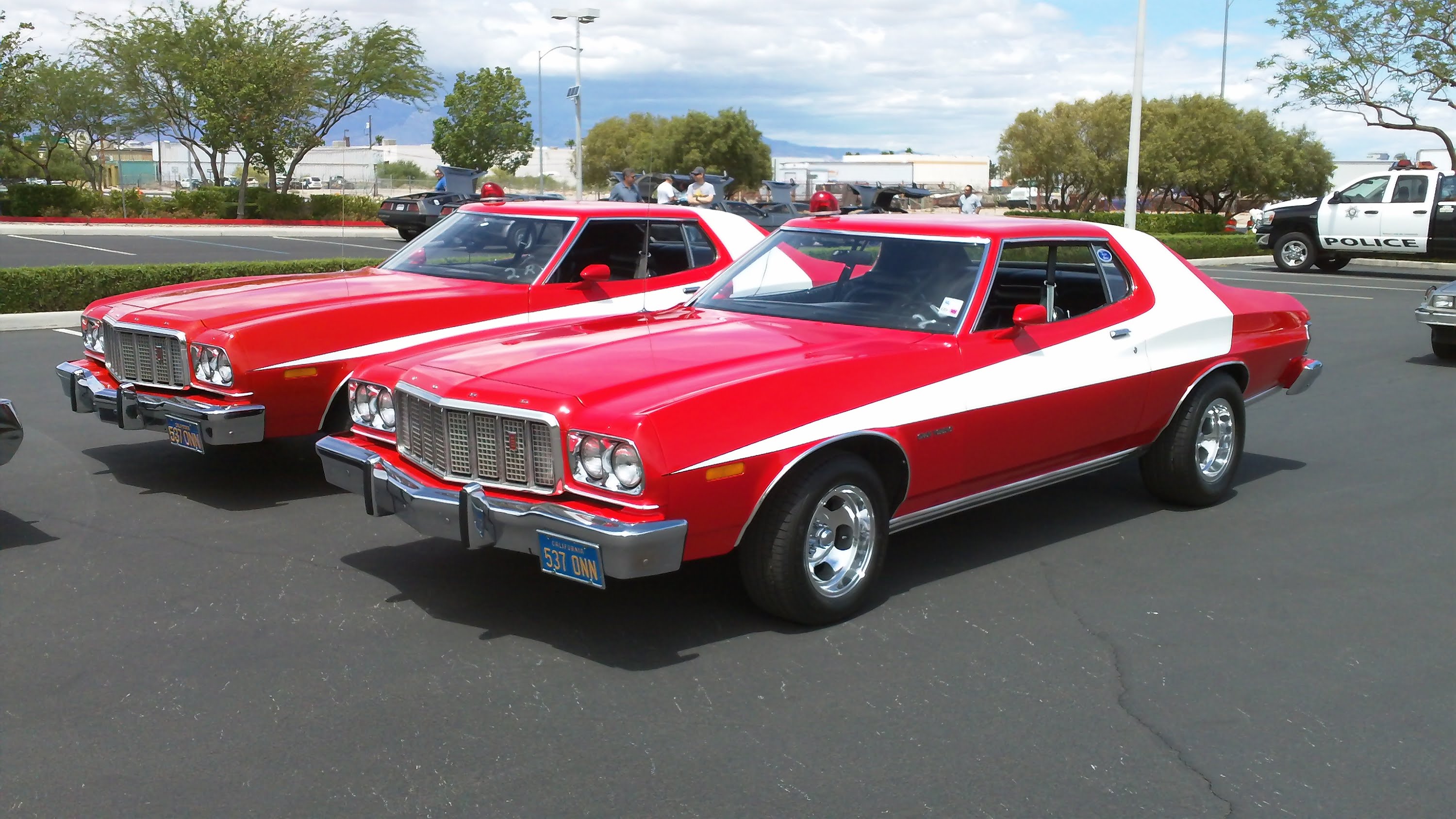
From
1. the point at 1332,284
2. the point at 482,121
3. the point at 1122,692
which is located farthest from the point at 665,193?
the point at 482,121

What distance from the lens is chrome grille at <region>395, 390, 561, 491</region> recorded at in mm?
4785

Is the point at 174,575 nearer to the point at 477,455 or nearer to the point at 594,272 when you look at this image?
the point at 477,455

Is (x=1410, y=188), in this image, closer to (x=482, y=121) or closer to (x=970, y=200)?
(x=970, y=200)

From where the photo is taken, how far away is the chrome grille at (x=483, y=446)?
4785mm

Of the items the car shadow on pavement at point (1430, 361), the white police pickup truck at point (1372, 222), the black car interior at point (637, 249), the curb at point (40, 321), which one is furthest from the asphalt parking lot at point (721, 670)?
the white police pickup truck at point (1372, 222)

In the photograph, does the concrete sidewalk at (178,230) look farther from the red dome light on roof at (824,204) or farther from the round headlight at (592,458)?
the round headlight at (592,458)

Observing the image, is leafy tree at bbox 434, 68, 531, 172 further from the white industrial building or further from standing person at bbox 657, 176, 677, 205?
standing person at bbox 657, 176, 677, 205

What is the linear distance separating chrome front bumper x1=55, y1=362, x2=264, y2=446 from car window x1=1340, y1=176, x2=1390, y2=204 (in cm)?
2378

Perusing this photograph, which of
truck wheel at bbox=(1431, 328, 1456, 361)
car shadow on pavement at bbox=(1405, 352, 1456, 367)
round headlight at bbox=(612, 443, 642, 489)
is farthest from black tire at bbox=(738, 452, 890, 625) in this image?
car shadow on pavement at bbox=(1405, 352, 1456, 367)

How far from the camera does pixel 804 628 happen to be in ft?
16.8

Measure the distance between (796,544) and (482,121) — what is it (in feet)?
162

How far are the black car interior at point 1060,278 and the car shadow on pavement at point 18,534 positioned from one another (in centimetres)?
477

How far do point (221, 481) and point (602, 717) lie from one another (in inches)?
164

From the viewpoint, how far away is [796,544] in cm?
489
